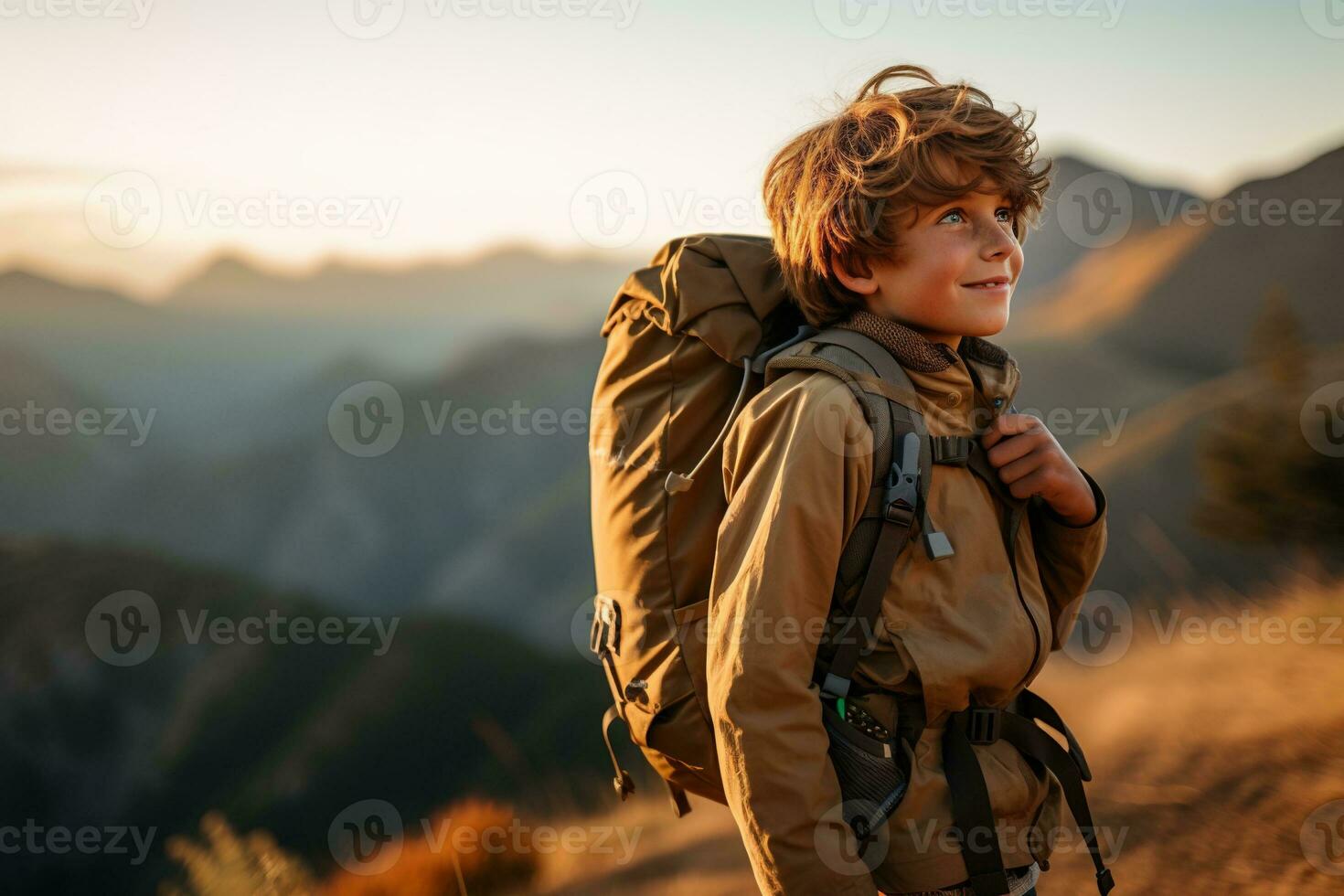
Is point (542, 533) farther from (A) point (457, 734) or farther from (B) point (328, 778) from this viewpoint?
(B) point (328, 778)

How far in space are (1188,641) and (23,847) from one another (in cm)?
1229

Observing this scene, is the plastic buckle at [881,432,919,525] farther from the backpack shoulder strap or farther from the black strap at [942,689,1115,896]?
the black strap at [942,689,1115,896]

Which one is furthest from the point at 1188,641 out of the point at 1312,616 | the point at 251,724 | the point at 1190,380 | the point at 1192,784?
the point at 251,724

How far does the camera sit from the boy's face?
198 cm

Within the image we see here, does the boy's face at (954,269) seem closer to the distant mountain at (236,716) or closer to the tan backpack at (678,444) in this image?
the tan backpack at (678,444)

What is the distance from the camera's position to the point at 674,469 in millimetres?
2195

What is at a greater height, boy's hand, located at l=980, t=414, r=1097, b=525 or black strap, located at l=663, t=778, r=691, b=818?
boy's hand, located at l=980, t=414, r=1097, b=525

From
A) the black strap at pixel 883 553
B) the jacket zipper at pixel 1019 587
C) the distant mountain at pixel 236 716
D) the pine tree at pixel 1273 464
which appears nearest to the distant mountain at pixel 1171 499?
the pine tree at pixel 1273 464

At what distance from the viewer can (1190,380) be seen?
1219 cm
